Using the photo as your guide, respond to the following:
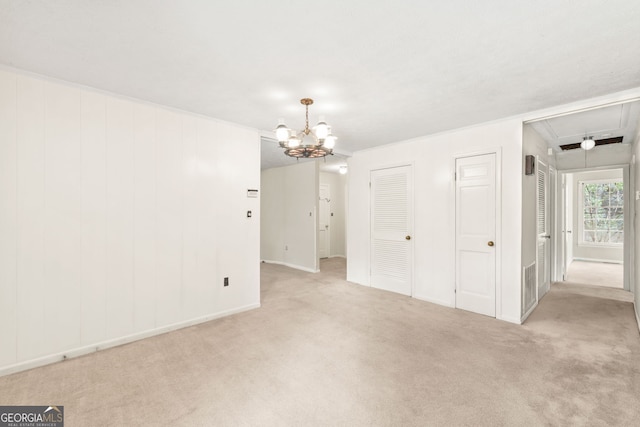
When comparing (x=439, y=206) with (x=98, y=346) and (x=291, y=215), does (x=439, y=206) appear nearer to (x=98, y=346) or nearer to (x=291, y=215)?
(x=291, y=215)

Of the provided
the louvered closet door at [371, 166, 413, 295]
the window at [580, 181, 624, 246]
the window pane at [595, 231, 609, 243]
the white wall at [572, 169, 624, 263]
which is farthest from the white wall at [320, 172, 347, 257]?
the window pane at [595, 231, 609, 243]

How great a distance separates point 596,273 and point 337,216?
6.03 m

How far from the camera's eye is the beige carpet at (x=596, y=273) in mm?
5492

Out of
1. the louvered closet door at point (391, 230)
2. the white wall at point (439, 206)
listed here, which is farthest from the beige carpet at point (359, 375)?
the louvered closet door at point (391, 230)

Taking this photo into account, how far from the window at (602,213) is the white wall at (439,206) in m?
6.14

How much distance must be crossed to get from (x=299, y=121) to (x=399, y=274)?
9.29ft

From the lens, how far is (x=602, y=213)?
7.49 m

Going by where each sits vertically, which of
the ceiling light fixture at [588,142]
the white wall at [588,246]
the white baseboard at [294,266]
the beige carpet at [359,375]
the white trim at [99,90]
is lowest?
the beige carpet at [359,375]

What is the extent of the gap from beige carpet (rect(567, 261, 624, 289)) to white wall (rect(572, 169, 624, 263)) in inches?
9.4

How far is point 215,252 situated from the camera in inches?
143

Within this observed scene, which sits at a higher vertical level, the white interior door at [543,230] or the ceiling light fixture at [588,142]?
the ceiling light fixture at [588,142]

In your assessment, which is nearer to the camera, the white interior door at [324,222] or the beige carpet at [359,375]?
the beige carpet at [359,375]

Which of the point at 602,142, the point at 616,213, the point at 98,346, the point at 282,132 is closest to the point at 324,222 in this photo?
the point at 282,132

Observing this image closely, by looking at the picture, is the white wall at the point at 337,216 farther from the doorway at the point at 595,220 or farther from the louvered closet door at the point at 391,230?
the doorway at the point at 595,220
